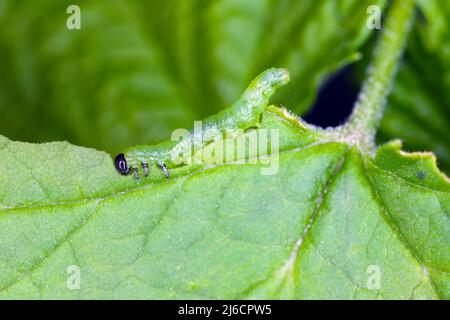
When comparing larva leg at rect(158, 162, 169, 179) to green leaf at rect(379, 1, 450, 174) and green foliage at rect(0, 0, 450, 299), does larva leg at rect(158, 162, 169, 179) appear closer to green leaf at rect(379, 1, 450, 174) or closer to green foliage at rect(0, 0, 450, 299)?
green foliage at rect(0, 0, 450, 299)

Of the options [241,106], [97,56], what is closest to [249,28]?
[97,56]

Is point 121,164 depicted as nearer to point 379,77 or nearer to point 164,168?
point 164,168

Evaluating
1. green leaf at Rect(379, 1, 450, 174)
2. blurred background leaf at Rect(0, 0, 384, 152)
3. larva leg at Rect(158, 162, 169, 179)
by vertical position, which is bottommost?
larva leg at Rect(158, 162, 169, 179)

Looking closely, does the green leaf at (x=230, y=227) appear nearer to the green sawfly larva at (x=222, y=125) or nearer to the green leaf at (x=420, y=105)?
the green sawfly larva at (x=222, y=125)

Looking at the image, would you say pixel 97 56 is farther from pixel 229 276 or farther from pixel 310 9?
pixel 229 276

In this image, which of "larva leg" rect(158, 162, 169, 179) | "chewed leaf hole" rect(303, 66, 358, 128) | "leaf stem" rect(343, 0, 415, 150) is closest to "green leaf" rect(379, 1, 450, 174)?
"chewed leaf hole" rect(303, 66, 358, 128)

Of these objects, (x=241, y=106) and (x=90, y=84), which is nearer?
(x=241, y=106)

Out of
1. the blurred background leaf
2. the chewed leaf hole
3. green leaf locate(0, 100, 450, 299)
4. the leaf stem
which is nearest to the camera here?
green leaf locate(0, 100, 450, 299)

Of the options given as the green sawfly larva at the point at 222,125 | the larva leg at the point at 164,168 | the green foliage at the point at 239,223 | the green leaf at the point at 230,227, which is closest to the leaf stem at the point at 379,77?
the green foliage at the point at 239,223
